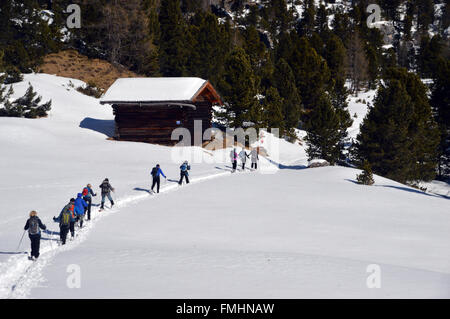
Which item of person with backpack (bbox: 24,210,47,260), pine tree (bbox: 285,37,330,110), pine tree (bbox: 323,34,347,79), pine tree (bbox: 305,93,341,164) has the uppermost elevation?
pine tree (bbox: 323,34,347,79)

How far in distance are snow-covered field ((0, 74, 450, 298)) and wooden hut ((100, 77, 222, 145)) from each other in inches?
251

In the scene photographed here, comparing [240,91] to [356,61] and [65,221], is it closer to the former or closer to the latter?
[65,221]

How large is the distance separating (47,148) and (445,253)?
1024 inches

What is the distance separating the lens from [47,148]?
31.1m

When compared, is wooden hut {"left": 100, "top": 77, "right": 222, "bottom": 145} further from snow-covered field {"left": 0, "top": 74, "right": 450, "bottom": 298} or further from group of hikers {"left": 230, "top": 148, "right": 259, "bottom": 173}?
group of hikers {"left": 230, "top": 148, "right": 259, "bottom": 173}

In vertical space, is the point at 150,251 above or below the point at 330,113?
below

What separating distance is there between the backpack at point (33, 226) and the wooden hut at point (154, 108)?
23.9 m

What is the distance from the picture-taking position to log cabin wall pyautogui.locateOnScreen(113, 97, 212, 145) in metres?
36.5

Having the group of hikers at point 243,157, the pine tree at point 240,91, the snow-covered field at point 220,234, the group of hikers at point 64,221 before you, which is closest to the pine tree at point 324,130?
the pine tree at point 240,91

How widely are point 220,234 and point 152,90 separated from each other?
24.8 m

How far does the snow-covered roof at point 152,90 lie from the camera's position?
35688 millimetres

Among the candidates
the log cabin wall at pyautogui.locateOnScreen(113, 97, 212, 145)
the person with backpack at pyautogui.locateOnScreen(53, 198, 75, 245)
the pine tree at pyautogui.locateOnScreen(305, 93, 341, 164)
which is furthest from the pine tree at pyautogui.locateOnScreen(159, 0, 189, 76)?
the person with backpack at pyautogui.locateOnScreen(53, 198, 75, 245)
